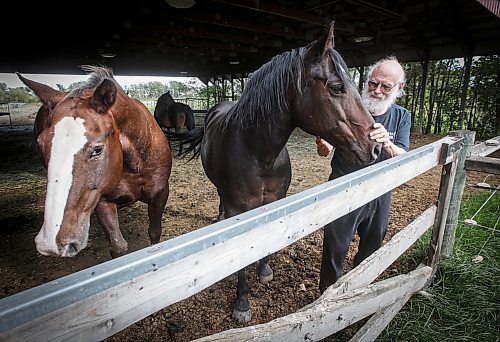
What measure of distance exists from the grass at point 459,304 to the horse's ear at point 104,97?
85.2 inches

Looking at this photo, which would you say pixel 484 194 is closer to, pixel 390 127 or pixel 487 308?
pixel 487 308

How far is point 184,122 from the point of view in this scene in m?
9.61

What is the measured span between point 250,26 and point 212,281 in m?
7.74

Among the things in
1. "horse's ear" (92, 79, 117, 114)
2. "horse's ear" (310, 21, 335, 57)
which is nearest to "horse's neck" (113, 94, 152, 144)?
"horse's ear" (92, 79, 117, 114)

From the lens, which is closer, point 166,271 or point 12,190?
point 166,271

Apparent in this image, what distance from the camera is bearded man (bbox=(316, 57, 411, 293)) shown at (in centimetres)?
190

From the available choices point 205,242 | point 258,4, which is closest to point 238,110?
point 205,242

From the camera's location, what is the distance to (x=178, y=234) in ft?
11.2

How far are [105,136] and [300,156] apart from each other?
6186 mm

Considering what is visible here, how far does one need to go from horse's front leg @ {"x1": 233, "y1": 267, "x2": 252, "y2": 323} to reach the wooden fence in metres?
0.98

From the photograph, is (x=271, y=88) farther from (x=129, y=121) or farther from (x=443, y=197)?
(x=443, y=197)

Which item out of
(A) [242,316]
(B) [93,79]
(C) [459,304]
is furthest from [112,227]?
(C) [459,304]

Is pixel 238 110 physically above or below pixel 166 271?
above

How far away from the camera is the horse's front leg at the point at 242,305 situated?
7.14ft
